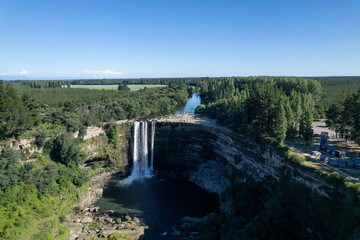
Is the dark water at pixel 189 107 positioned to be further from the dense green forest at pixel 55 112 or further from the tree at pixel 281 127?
the tree at pixel 281 127

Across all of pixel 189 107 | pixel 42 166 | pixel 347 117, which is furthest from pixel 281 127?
pixel 189 107

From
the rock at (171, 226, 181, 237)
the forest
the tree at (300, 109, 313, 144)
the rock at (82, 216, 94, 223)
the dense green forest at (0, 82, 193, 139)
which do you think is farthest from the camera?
the dense green forest at (0, 82, 193, 139)

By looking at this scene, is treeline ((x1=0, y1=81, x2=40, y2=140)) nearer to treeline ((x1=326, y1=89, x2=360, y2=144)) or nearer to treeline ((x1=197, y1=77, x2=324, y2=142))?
treeline ((x1=197, y1=77, x2=324, y2=142))

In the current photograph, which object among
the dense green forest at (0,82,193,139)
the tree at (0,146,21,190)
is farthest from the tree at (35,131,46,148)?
the tree at (0,146,21,190)

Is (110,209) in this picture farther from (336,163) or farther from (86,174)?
(336,163)

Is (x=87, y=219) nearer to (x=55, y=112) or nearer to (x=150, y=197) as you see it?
(x=150, y=197)

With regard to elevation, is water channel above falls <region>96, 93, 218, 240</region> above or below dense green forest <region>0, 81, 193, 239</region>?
below
